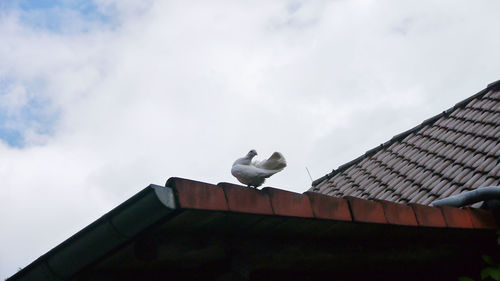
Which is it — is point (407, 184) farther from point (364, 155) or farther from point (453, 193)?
point (364, 155)

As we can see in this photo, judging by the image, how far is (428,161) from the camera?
595cm

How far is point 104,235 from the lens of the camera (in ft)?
6.61

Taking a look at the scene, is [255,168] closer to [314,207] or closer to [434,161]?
[314,207]

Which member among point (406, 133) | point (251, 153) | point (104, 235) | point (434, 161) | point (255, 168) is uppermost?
point (406, 133)

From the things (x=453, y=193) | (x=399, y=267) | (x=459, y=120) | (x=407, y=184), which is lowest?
(x=399, y=267)

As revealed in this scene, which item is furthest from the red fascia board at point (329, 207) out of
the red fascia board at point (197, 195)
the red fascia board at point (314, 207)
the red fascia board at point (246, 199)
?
the red fascia board at point (197, 195)

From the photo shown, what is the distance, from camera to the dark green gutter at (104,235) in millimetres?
1933

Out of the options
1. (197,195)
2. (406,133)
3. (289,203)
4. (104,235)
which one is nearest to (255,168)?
(289,203)

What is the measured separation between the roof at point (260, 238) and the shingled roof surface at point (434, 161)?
948mm

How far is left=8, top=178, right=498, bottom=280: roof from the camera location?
202cm

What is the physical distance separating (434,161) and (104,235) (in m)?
4.50

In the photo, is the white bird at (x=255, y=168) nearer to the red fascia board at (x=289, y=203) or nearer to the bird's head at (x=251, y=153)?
the bird's head at (x=251, y=153)

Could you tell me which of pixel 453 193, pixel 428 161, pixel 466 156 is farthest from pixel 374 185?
pixel 453 193

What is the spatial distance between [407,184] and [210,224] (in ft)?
12.2
